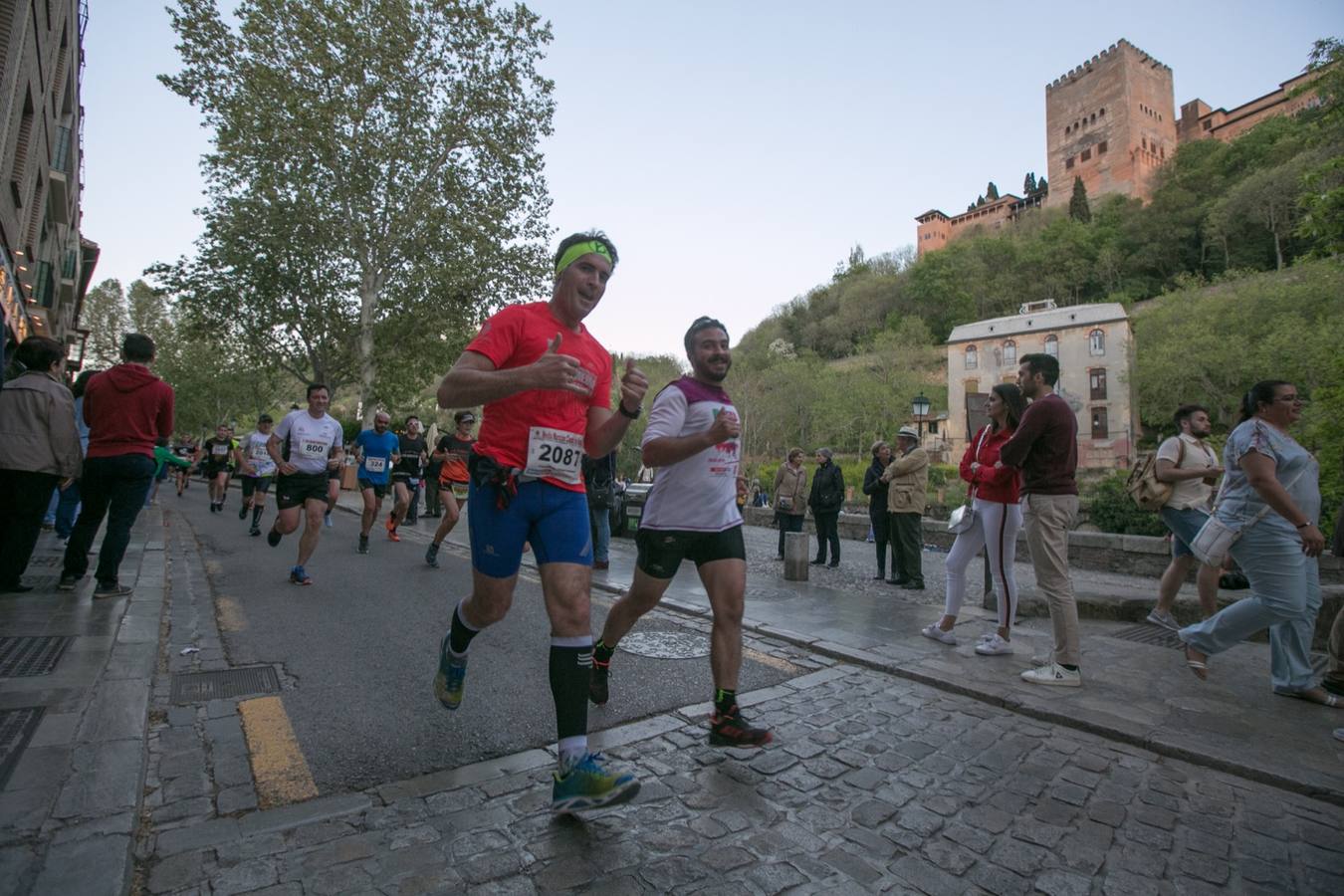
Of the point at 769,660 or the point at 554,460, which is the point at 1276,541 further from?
the point at 554,460

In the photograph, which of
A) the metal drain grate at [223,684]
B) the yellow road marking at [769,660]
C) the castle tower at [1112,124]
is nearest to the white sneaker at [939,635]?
the yellow road marking at [769,660]

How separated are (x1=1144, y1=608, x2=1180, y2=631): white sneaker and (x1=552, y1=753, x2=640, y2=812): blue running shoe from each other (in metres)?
5.71

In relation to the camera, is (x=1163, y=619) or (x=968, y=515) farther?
(x=1163, y=619)

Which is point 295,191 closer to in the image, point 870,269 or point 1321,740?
point 1321,740

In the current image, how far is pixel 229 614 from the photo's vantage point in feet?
18.6

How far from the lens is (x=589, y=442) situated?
307cm

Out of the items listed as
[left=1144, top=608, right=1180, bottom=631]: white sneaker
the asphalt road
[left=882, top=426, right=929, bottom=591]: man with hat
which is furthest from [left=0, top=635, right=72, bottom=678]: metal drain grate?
[left=1144, top=608, right=1180, bottom=631]: white sneaker

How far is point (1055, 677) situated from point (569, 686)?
10.9 ft

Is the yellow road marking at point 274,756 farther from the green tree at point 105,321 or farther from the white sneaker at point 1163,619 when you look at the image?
the green tree at point 105,321

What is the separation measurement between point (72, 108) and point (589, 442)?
27.3m

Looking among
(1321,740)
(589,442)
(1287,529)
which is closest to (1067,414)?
(1287,529)

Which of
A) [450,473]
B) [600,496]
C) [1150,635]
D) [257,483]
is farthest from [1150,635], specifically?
[257,483]

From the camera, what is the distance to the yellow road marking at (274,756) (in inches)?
104

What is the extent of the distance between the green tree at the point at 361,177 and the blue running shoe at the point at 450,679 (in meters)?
22.7
